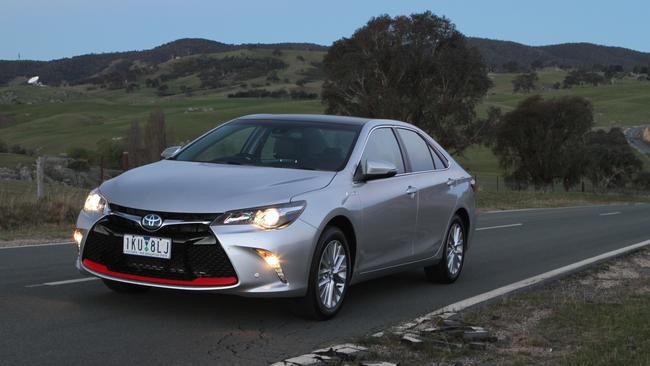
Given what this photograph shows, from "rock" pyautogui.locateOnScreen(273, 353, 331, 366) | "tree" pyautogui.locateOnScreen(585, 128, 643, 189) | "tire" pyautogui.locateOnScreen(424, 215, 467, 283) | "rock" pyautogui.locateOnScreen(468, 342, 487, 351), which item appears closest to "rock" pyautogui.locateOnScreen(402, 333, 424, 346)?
"rock" pyautogui.locateOnScreen(468, 342, 487, 351)

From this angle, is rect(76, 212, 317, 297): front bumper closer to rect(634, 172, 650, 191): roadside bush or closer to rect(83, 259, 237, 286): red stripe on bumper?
rect(83, 259, 237, 286): red stripe on bumper

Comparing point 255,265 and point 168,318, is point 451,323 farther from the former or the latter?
point 168,318

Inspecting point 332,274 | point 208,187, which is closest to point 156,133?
point 332,274

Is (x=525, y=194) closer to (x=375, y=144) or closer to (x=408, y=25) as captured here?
(x=408, y=25)

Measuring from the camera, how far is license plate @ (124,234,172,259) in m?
6.49

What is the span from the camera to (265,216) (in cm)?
656

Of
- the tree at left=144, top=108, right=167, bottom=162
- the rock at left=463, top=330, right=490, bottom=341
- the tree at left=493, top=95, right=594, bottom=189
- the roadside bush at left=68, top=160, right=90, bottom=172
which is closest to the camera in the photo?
the rock at left=463, top=330, right=490, bottom=341

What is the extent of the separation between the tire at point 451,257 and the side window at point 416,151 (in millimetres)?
771

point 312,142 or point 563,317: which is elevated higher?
point 312,142

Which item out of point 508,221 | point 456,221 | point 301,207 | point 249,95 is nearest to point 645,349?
point 301,207

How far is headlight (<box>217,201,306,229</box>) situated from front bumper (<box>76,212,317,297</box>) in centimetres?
4

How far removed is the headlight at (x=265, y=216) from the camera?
6.49 meters

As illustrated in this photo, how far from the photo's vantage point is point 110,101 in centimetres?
18162

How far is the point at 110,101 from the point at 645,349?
18206 centimetres
